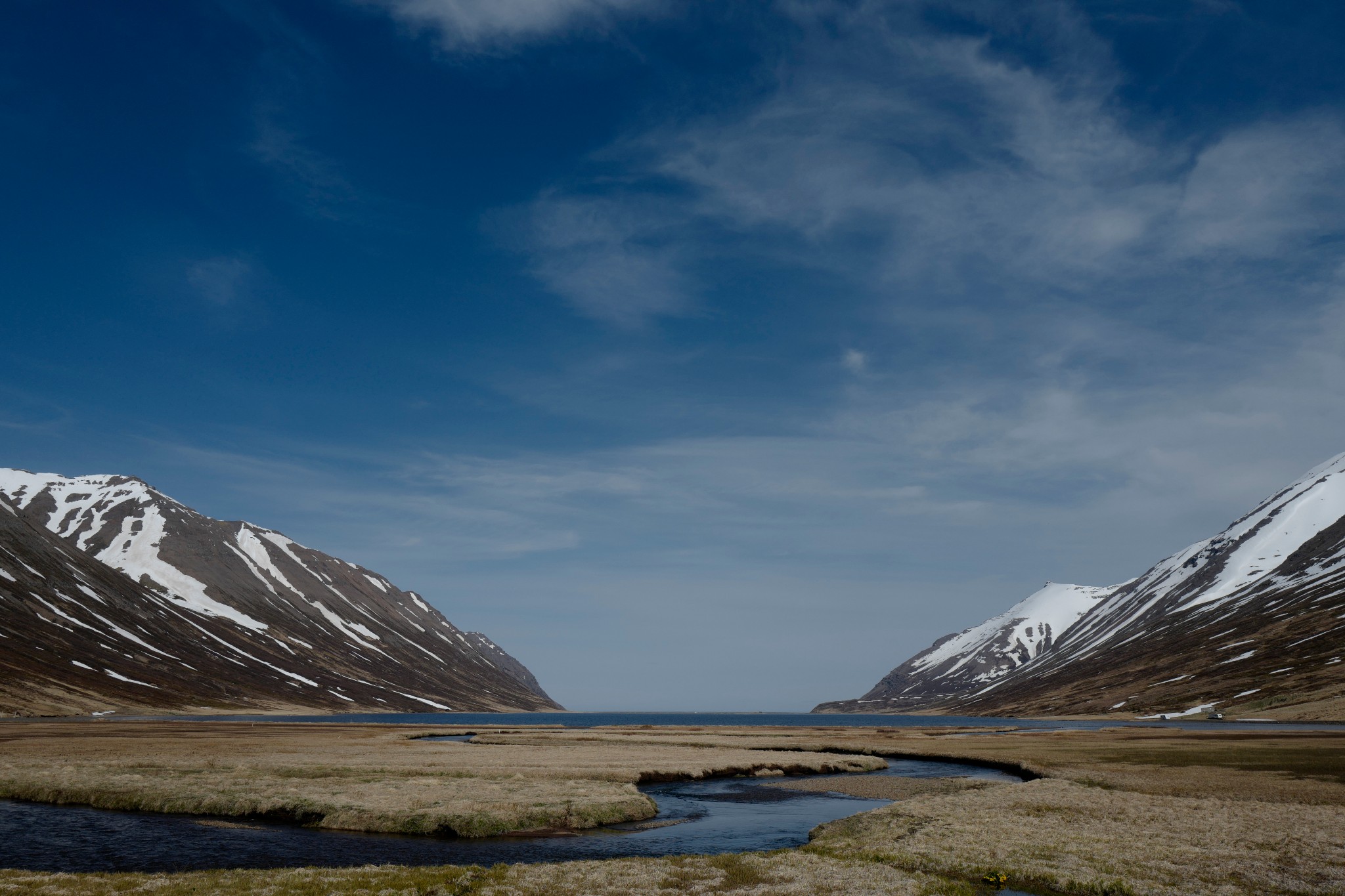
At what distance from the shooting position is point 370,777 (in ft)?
189

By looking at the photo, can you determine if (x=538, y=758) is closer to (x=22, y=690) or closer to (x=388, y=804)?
(x=388, y=804)

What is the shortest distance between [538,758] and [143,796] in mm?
34987

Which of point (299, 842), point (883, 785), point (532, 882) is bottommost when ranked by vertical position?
point (883, 785)

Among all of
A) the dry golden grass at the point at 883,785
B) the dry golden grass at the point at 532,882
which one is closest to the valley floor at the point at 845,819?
the dry golden grass at the point at 532,882

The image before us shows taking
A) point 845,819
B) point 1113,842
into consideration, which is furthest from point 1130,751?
point 1113,842

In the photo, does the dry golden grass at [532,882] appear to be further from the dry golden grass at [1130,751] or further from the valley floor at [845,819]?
the dry golden grass at [1130,751]

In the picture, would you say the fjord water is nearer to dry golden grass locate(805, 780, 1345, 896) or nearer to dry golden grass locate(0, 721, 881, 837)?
dry golden grass locate(0, 721, 881, 837)

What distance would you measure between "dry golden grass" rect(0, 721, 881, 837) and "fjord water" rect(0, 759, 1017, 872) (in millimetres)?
1781

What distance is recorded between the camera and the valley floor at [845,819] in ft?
92.6

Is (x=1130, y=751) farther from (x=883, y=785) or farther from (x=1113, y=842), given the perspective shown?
(x=1113, y=842)

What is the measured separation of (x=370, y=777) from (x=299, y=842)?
19693 mm

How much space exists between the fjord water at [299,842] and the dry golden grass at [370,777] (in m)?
1.78

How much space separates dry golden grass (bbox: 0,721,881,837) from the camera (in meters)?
44.4

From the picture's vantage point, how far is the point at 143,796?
1898 inches
